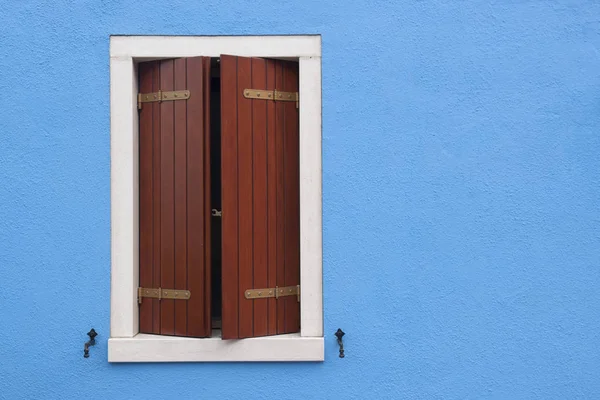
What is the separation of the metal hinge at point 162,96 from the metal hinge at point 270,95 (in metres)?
0.38

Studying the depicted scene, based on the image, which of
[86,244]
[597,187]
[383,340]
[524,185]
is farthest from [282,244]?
[597,187]

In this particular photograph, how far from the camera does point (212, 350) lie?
383cm

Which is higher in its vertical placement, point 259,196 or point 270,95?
point 270,95

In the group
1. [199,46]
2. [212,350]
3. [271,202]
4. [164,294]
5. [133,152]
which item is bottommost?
[212,350]

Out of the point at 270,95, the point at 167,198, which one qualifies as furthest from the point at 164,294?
the point at 270,95

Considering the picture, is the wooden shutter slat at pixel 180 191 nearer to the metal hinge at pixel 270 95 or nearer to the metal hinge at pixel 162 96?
the metal hinge at pixel 162 96

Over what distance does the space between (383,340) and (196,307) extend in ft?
3.90

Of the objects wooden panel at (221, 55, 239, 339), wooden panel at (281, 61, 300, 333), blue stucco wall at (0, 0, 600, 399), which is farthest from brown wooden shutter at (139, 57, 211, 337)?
wooden panel at (281, 61, 300, 333)

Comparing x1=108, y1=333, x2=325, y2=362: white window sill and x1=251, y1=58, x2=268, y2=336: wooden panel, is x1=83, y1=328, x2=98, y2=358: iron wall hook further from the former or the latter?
x1=251, y1=58, x2=268, y2=336: wooden panel

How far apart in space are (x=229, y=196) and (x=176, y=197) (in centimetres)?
35

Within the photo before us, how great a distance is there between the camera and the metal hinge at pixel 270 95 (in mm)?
3830

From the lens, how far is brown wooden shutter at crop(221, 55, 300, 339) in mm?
3789

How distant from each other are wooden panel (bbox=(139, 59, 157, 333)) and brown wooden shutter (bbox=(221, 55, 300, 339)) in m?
0.51

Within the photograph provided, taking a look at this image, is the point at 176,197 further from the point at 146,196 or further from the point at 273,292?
the point at 273,292
